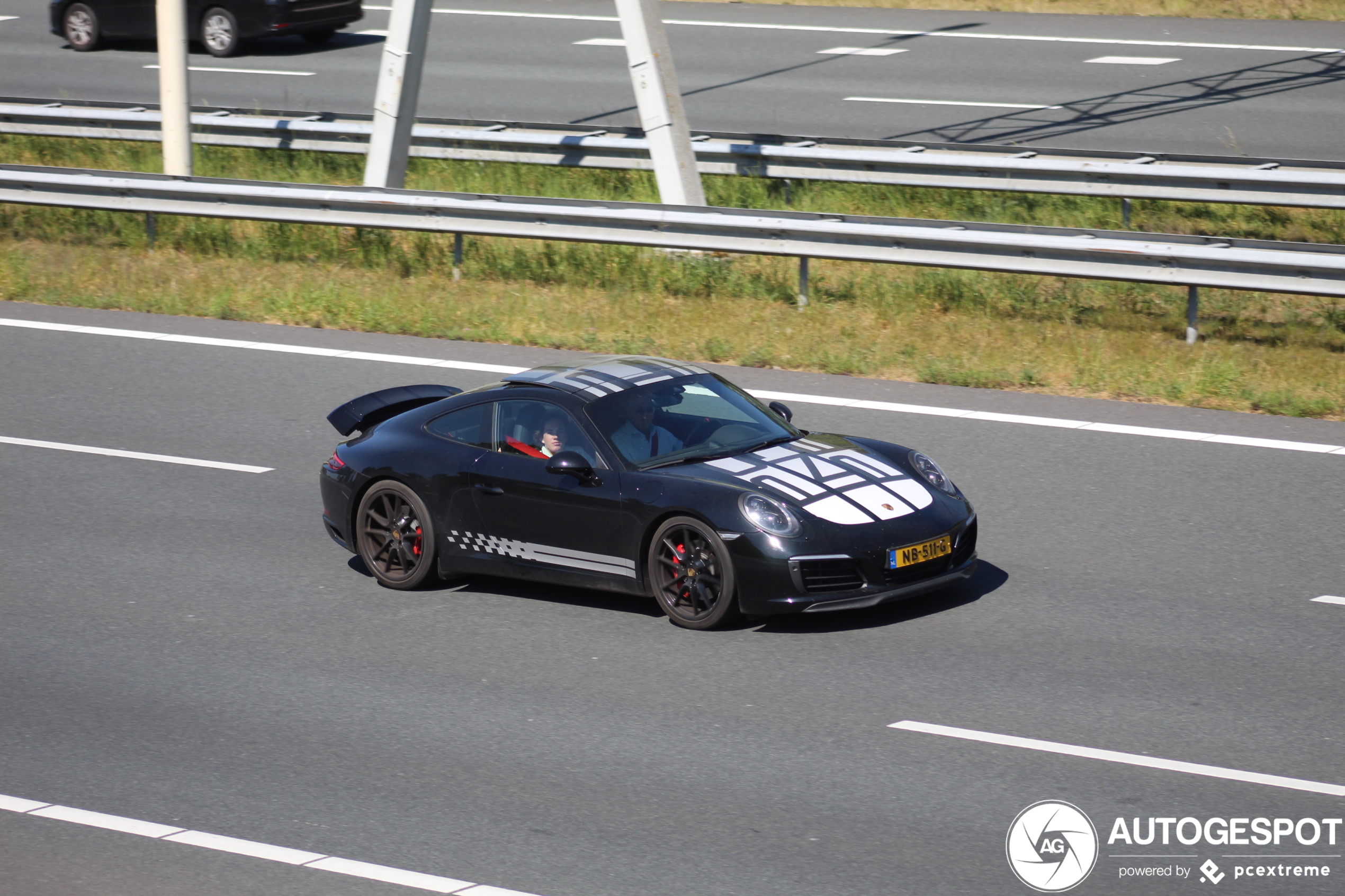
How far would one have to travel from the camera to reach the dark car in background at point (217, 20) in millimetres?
26719

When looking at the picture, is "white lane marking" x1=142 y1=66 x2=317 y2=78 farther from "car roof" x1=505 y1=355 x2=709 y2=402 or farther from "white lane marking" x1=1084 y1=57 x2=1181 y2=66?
"car roof" x1=505 y1=355 x2=709 y2=402

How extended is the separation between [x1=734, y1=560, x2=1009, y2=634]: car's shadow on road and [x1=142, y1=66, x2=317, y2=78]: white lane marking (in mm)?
19569

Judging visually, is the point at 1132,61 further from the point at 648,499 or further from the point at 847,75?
the point at 648,499

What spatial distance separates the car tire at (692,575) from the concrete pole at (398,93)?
9369 mm

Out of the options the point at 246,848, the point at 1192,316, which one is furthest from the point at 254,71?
the point at 246,848

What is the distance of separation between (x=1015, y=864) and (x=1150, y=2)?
987 inches

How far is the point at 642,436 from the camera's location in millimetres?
8586

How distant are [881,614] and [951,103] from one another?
15.3 meters

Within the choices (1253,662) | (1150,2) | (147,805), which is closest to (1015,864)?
(1253,662)

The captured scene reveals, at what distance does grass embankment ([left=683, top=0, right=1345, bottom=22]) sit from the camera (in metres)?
26.8

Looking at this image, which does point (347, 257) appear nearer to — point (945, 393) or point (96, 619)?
point (945, 393)

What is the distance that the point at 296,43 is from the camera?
93.7ft

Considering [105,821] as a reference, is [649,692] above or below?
above

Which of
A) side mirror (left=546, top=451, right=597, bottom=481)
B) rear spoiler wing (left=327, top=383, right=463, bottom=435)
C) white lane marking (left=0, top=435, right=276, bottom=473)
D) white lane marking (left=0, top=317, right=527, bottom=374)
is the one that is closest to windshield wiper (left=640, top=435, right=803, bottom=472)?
side mirror (left=546, top=451, right=597, bottom=481)
